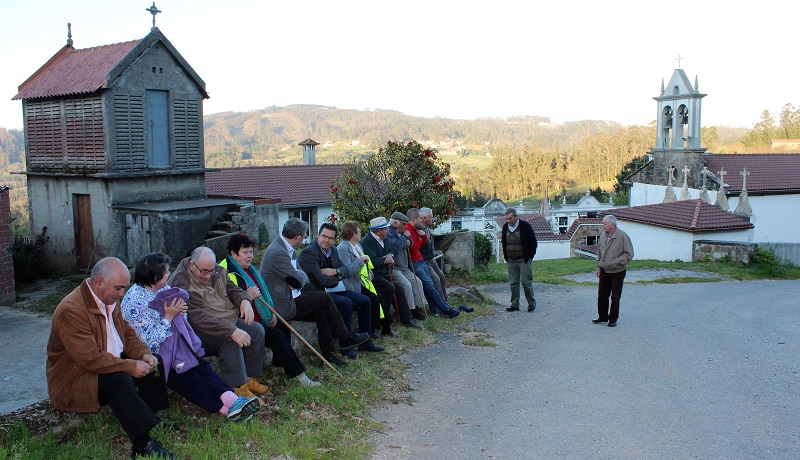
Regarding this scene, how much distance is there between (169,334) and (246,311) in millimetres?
868

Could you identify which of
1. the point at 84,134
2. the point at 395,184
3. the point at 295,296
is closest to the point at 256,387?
the point at 295,296

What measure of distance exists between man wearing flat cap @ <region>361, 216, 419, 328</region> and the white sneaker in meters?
2.55

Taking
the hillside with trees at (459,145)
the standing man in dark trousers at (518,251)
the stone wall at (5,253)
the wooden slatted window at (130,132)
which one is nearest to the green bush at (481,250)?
the standing man in dark trousers at (518,251)

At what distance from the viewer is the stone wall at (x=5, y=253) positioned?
11.2 meters

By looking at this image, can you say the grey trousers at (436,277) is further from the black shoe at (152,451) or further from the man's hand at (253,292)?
the black shoe at (152,451)

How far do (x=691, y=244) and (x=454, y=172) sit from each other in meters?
89.0

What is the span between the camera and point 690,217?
79.7 feet

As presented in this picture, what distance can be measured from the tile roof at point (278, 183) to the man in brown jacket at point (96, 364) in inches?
1033

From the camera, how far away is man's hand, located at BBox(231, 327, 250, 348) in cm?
575

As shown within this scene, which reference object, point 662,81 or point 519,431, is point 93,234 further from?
point 662,81

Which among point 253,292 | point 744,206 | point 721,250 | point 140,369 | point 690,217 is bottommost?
point 721,250

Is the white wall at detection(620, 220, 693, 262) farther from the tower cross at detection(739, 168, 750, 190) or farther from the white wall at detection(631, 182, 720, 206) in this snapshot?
the white wall at detection(631, 182, 720, 206)

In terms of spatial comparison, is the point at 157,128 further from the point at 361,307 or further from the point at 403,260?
the point at 361,307

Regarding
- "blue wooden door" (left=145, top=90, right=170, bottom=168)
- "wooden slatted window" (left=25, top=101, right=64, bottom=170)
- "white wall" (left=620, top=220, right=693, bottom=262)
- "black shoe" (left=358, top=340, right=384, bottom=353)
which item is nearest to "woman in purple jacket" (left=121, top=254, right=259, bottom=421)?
"black shoe" (left=358, top=340, right=384, bottom=353)
